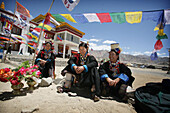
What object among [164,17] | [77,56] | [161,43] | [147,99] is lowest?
[147,99]

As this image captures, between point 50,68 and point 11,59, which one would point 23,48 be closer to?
point 11,59

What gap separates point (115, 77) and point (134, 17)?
2.80 m

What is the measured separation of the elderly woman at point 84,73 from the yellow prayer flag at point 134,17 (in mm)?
2525

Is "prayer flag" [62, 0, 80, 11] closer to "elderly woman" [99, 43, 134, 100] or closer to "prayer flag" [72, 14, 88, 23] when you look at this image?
"prayer flag" [72, 14, 88, 23]

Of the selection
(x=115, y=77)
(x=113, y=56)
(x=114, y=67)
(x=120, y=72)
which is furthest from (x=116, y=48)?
(x=115, y=77)

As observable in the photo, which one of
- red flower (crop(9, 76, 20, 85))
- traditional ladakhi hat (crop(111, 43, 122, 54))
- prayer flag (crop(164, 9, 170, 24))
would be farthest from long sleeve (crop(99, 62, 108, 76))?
prayer flag (crop(164, 9, 170, 24))

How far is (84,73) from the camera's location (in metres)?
2.15

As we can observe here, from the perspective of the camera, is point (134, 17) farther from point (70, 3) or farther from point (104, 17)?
point (70, 3)

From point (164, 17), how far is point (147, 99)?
11.0 ft

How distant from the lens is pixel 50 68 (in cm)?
312

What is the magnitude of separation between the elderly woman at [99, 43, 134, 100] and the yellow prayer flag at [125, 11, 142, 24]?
196cm

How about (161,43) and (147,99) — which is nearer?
(147,99)

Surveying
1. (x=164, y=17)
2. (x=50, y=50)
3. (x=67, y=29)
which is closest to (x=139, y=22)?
(x=164, y=17)

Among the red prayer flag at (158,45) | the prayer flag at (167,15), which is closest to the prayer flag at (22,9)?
the prayer flag at (167,15)
